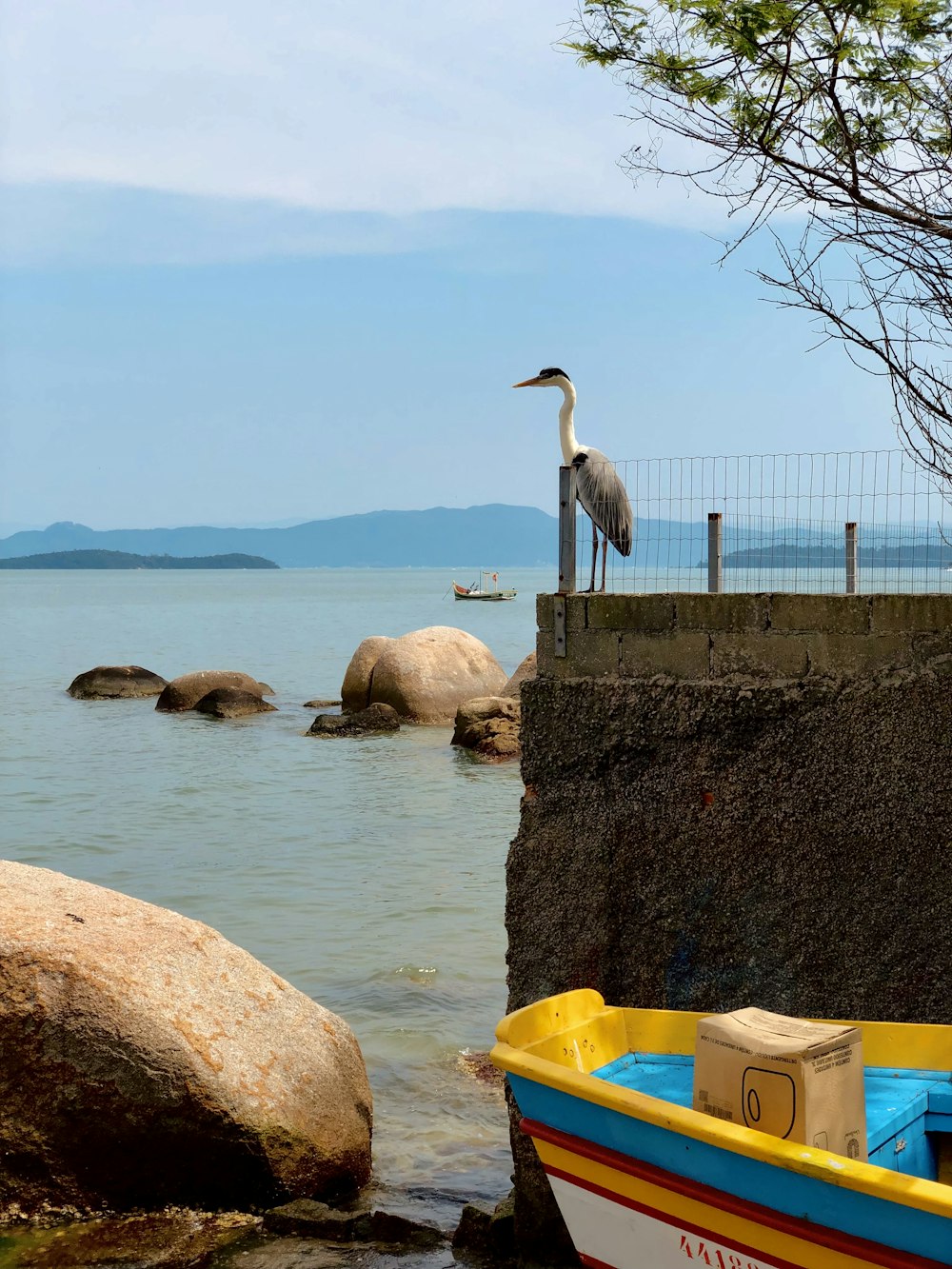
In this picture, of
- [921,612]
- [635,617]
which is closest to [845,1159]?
[921,612]

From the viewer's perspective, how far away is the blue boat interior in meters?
4.52

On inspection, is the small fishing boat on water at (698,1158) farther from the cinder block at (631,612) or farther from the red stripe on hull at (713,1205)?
the cinder block at (631,612)

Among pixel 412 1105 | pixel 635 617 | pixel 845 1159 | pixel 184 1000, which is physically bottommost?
pixel 412 1105

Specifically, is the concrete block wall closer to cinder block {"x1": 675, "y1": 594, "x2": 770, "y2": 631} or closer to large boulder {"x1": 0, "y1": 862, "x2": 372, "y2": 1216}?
cinder block {"x1": 675, "y1": 594, "x2": 770, "y2": 631}

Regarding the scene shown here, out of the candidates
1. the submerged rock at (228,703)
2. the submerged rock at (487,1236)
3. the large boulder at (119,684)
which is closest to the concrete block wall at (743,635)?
the submerged rock at (487,1236)

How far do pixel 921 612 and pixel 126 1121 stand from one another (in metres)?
4.35

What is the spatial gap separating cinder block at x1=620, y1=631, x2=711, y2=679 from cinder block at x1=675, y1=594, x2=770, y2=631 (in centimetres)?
6

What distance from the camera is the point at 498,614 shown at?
11069 centimetres

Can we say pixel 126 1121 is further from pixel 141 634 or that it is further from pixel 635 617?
pixel 141 634

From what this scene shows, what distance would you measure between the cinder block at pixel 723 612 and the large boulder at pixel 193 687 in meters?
24.4

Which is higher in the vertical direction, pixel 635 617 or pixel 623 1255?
pixel 635 617

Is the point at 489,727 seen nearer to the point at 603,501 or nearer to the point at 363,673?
the point at 363,673

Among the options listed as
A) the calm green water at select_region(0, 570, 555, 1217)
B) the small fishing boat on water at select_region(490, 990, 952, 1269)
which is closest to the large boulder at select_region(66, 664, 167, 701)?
the calm green water at select_region(0, 570, 555, 1217)

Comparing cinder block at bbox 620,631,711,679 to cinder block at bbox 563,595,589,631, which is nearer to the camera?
cinder block at bbox 620,631,711,679
